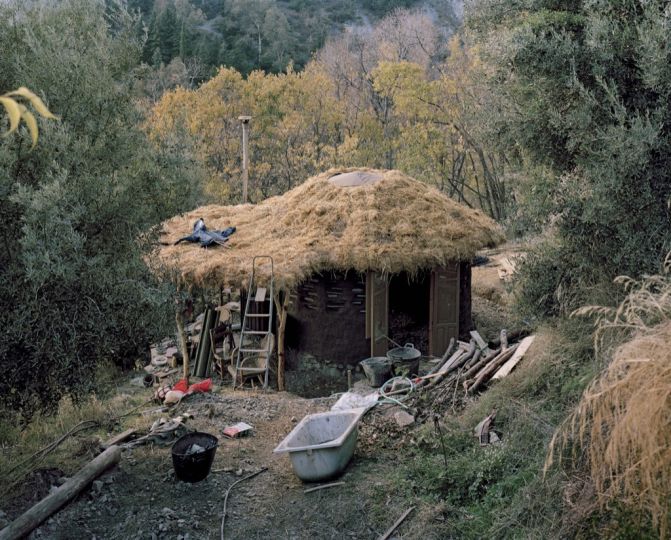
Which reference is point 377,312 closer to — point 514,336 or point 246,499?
point 514,336

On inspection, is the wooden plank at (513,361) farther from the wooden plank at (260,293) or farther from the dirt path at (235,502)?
the wooden plank at (260,293)

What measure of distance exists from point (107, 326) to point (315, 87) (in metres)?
24.8

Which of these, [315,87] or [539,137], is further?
[315,87]

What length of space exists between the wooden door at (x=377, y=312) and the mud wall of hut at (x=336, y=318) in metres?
0.16

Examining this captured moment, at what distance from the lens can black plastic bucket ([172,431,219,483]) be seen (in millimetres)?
6730

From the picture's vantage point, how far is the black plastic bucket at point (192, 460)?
6.73 meters

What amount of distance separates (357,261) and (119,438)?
5.42 metres

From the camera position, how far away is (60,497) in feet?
20.2

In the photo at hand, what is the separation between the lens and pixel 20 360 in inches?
231

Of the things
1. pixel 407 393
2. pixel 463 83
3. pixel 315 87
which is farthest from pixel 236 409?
pixel 315 87

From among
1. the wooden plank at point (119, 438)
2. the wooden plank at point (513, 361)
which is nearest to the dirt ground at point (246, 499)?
the wooden plank at point (119, 438)

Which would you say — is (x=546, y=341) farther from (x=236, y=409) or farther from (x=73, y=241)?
(x=73, y=241)

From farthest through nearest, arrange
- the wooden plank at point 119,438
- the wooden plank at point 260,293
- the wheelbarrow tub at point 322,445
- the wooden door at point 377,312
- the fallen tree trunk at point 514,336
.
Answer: the wooden door at point 377,312, the wooden plank at point 260,293, the fallen tree trunk at point 514,336, the wooden plank at point 119,438, the wheelbarrow tub at point 322,445

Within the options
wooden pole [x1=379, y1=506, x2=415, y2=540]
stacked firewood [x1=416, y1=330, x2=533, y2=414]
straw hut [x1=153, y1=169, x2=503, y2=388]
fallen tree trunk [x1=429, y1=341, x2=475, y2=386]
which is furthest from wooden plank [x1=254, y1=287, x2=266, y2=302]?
wooden pole [x1=379, y1=506, x2=415, y2=540]
